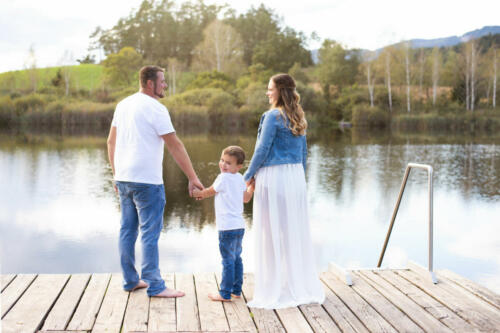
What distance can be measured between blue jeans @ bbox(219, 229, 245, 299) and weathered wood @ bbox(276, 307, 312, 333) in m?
0.40

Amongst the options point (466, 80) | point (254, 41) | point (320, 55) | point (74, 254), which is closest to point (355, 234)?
point (74, 254)

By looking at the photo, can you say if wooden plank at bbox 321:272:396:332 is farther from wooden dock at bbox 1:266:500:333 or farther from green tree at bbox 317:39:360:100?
green tree at bbox 317:39:360:100

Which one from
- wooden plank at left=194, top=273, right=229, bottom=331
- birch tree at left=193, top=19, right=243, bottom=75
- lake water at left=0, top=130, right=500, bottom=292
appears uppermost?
birch tree at left=193, top=19, right=243, bottom=75

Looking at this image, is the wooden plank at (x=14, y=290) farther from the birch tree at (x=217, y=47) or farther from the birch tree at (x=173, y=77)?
the birch tree at (x=217, y=47)

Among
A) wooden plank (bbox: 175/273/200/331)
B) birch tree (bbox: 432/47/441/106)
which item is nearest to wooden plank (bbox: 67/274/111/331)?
wooden plank (bbox: 175/273/200/331)

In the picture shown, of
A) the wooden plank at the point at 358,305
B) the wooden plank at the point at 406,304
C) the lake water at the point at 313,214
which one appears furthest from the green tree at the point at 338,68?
the wooden plank at the point at 358,305

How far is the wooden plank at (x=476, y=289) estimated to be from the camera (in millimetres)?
4054

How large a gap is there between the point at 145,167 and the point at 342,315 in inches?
66.7

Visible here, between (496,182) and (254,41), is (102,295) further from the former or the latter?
(254,41)

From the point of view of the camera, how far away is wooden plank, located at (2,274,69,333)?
11.1ft

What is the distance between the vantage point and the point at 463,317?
368 centimetres

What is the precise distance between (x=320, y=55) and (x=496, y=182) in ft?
138

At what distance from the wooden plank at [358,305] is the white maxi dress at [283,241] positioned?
237 mm

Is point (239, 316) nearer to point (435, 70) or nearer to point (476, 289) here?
point (476, 289)
